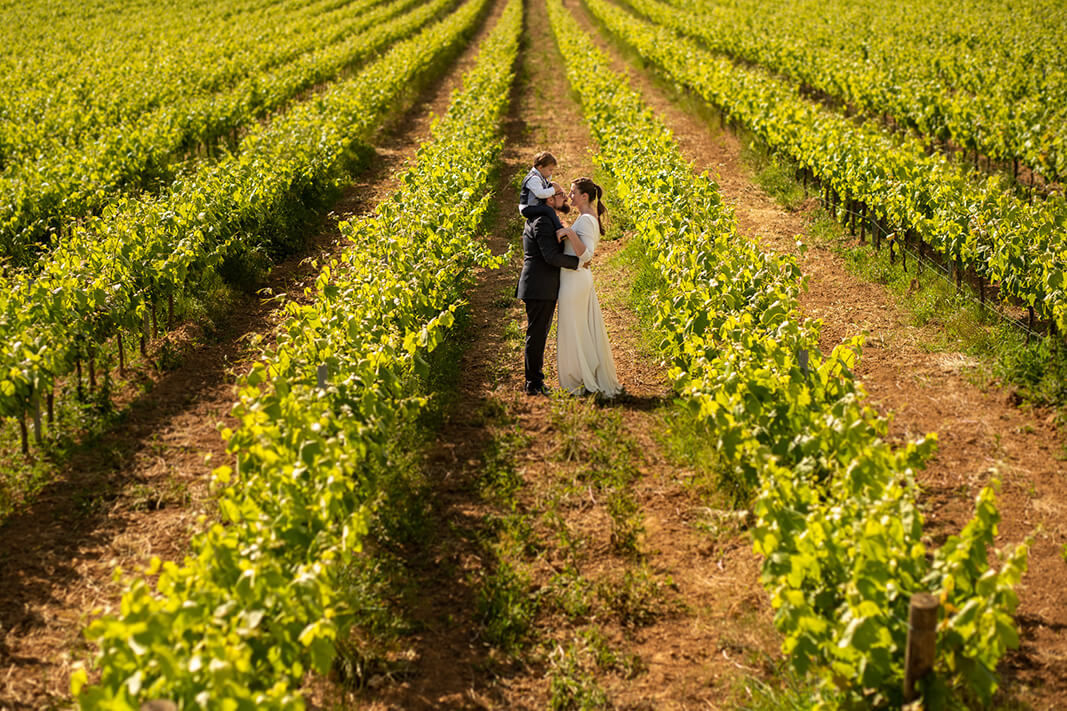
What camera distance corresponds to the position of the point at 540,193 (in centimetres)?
784

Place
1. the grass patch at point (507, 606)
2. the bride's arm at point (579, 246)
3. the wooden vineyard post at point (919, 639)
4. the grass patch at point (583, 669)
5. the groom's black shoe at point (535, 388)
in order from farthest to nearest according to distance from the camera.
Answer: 1. the groom's black shoe at point (535, 388)
2. the bride's arm at point (579, 246)
3. the grass patch at point (507, 606)
4. the grass patch at point (583, 669)
5. the wooden vineyard post at point (919, 639)

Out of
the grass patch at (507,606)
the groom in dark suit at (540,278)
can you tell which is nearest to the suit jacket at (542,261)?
the groom in dark suit at (540,278)

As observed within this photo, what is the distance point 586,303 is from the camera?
812 cm

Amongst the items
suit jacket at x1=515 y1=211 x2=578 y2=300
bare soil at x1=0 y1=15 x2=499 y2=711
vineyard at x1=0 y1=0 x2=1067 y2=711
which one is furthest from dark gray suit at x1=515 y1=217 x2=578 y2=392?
bare soil at x1=0 y1=15 x2=499 y2=711

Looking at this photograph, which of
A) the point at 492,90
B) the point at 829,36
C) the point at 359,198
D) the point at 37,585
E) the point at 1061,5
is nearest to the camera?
the point at 37,585

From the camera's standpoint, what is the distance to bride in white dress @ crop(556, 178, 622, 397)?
26.0ft

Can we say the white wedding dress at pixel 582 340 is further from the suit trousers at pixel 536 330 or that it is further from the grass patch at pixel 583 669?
the grass patch at pixel 583 669

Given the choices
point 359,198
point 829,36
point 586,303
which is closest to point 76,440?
point 586,303

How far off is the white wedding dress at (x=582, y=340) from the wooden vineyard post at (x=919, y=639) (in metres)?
4.40

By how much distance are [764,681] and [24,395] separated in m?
4.97

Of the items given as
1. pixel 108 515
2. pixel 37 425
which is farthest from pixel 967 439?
pixel 37 425

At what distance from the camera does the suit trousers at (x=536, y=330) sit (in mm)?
8117

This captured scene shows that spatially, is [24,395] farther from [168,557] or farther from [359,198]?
[359,198]

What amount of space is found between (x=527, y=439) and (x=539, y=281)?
1.27m
